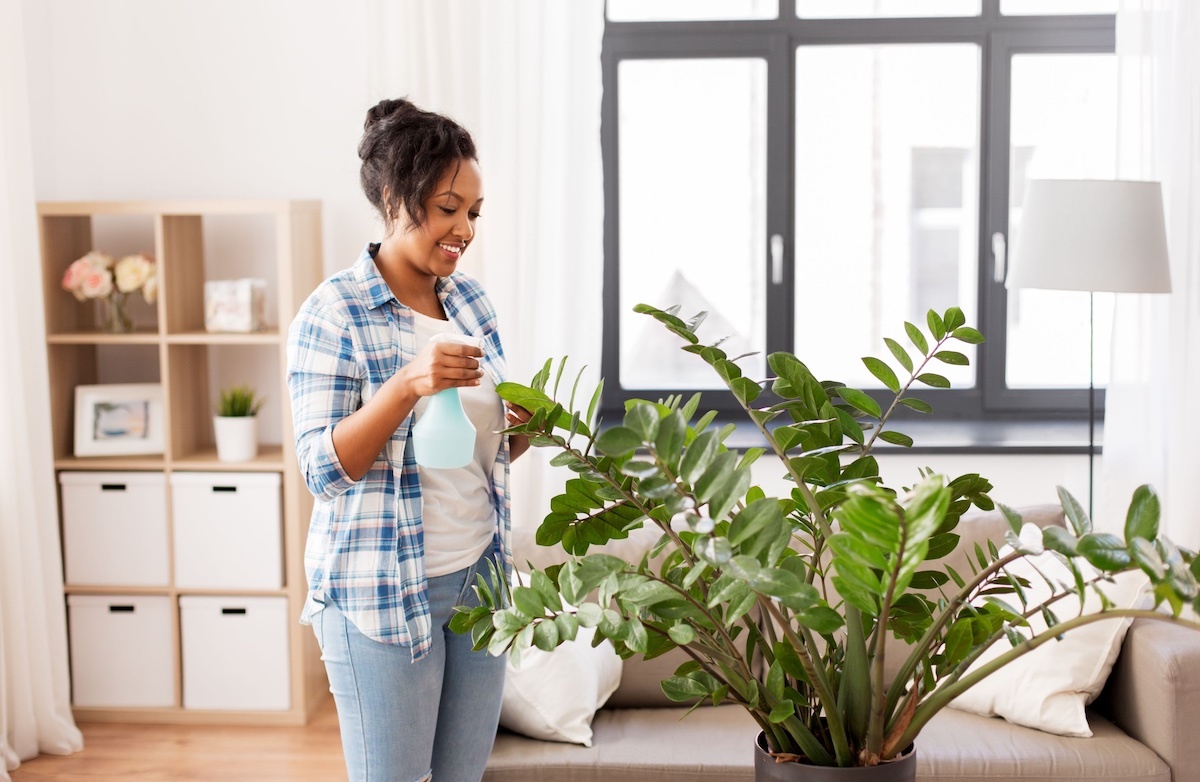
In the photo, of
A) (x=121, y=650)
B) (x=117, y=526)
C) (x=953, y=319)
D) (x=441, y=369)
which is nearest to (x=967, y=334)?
(x=953, y=319)

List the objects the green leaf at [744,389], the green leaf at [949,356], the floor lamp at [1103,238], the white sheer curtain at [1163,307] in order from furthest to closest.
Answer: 1. the white sheer curtain at [1163,307]
2. the floor lamp at [1103,238]
3. the green leaf at [949,356]
4. the green leaf at [744,389]

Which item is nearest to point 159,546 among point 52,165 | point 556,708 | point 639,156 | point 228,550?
point 228,550

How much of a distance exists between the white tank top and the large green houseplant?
576mm

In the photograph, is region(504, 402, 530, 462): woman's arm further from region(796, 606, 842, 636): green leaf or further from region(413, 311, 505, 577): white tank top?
region(796, 606, 842, 636): green leaf

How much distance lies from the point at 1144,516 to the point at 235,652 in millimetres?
2924

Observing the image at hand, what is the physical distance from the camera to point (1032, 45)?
11.4ft

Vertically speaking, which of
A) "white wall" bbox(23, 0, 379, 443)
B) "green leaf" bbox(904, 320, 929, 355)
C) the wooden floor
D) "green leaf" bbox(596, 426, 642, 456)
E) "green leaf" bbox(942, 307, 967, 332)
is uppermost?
"white wall" bbox(23, 0, 379, 443)

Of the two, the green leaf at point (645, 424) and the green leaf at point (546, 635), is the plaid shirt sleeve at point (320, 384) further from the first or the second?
the green leaf at point (645, 424)

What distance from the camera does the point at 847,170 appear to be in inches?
142

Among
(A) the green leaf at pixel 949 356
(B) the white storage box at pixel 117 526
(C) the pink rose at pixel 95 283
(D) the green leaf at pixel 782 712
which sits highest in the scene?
(C) the pink rose at pixel 95 283

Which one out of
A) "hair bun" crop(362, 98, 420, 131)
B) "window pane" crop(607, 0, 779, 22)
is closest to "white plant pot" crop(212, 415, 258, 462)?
"window pane" crop(607, 0, 779, 22)

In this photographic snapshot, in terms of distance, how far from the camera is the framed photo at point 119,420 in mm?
3297

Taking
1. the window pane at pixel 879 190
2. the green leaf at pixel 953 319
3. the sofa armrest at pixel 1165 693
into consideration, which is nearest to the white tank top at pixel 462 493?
the green leaf at pixel 953 319

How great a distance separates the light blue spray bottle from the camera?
1506 mm
